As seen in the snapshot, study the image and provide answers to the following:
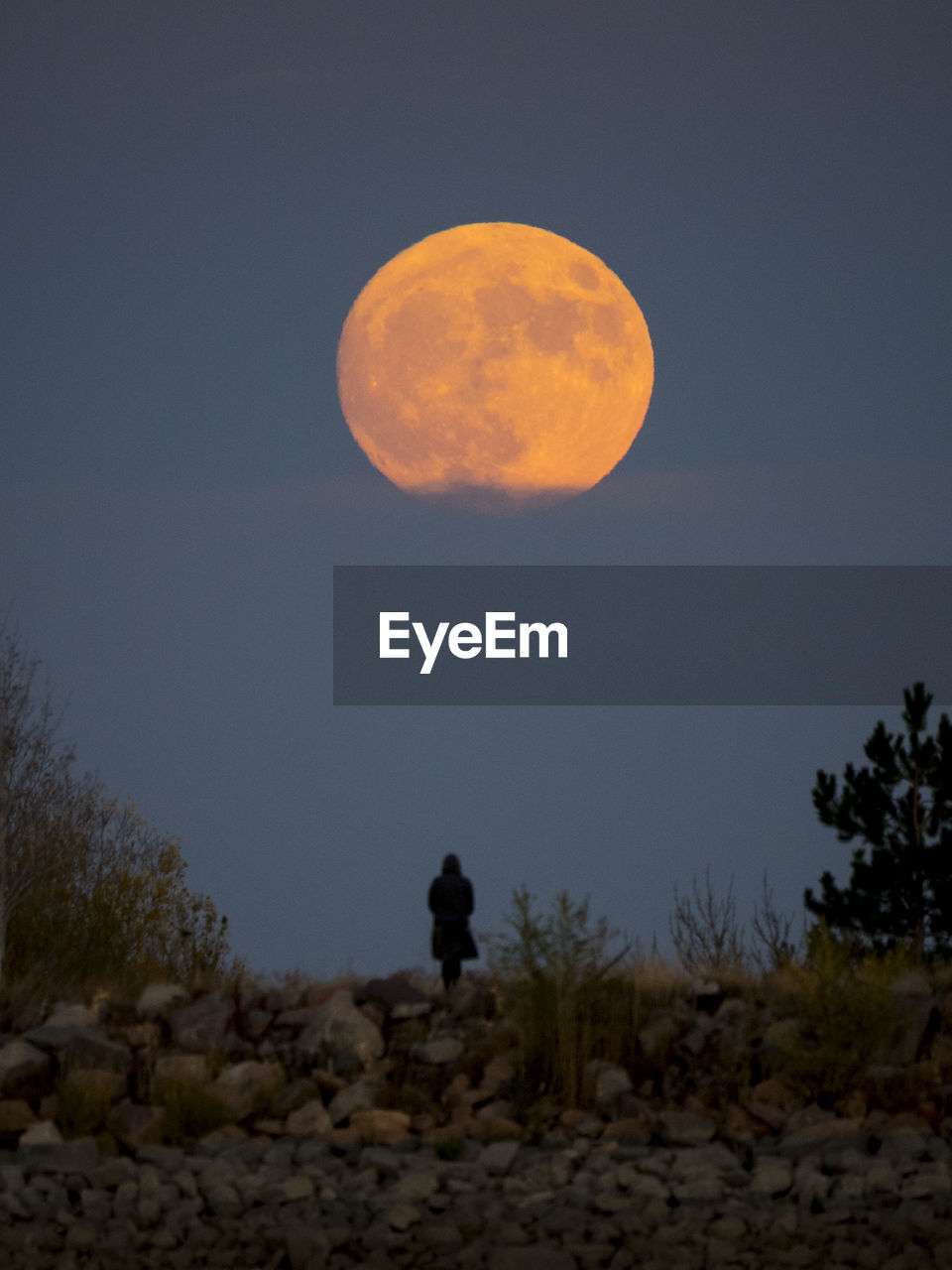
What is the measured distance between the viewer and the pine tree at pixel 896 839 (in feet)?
69.4

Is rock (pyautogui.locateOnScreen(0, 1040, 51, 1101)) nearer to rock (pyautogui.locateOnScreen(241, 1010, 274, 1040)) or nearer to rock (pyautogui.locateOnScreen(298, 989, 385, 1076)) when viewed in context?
rock (pyautogui.locateOnScreen(241, 1010, 274, 1040))

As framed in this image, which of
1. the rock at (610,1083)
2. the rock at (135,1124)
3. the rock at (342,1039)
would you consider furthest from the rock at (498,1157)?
the rock at (135,1124)

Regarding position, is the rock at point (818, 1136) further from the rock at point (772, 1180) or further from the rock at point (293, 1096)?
the rock at point (293, 1096)

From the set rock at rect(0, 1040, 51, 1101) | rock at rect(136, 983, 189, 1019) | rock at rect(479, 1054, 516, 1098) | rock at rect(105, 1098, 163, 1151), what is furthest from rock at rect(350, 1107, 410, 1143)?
rock at rect(0, 1040, 51, 1101)

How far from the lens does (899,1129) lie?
12289mm

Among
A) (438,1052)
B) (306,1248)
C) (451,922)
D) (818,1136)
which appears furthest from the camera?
(451,922)

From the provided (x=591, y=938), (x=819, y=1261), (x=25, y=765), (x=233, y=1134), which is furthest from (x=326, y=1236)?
(x=25, y=765)

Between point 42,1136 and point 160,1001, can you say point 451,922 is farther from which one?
point 42,1136

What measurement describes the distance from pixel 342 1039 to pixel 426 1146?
208 centimetres

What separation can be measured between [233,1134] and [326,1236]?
7.97 ft

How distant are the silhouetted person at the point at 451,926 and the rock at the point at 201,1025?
2860 millimetres

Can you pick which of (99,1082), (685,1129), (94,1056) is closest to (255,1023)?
(94,1056)

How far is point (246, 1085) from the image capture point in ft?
43.6

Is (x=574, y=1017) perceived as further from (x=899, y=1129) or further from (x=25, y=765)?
(x=25, y=765)
